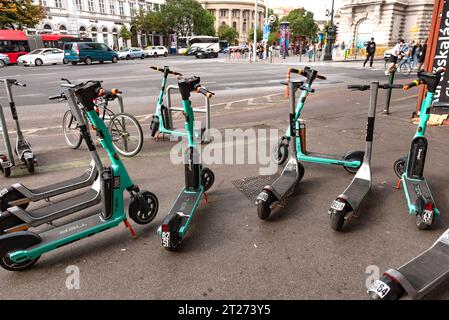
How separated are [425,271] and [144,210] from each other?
2569 millimetres

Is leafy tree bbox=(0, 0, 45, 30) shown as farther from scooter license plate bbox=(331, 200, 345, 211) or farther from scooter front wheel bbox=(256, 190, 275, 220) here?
scooter license plate bbox=(331, 200, 345, 211)

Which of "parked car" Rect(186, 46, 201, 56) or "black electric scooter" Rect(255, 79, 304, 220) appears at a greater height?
"parked car" Rect(186, 46, 201, 56)

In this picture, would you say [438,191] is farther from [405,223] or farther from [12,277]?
[12,277]

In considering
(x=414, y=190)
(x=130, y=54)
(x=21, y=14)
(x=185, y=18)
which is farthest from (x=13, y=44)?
(x=185, y=18)

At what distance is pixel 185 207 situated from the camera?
3.45 metres

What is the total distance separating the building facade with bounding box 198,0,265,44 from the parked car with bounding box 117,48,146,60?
2994 inches

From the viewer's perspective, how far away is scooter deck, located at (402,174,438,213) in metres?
3.59

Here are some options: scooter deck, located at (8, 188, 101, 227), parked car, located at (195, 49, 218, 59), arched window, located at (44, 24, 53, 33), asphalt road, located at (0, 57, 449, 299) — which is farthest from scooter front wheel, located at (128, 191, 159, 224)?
arched window, located at (44, 24, 53, 33)

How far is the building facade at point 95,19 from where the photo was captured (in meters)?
51.3

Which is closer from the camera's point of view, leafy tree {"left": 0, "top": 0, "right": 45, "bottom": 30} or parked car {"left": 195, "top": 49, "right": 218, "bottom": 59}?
leafy tree {"left": 0, "top": 0, "right": 45, "bottom": 30}

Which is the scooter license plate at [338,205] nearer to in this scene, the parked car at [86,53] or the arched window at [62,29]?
the parked car at [86,53]

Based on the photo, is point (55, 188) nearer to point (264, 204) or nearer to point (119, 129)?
point (119, 129)

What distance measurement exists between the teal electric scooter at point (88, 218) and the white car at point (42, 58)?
2994cm

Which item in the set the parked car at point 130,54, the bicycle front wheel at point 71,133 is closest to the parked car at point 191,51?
the parked car at point 130,54
